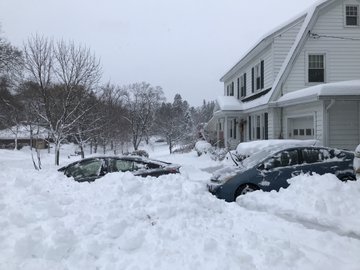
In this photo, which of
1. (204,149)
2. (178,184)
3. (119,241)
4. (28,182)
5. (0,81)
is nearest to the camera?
(119,241)

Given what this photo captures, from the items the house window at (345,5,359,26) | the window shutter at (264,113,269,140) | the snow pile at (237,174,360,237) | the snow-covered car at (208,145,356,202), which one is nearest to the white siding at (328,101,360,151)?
the window shutter at (264,113,269,140)

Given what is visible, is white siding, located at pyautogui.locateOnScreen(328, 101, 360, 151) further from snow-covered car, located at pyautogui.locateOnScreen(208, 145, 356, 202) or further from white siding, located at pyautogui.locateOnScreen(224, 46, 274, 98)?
snow-covered car, located at pyautogui.locateOnScreen(208, 145, 356, 202)

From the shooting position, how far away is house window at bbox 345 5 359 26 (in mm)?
20359

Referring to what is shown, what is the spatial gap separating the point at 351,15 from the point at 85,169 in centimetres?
1616

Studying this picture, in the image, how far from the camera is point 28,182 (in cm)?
926

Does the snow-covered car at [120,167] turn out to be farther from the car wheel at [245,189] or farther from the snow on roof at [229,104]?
the snow on roof at [229,104]

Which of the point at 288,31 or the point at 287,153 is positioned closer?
the point at 287,153

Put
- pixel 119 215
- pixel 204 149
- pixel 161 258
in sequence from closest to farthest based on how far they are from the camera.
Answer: pixel 161 258 < pixel 119 215 < pixel 204 149

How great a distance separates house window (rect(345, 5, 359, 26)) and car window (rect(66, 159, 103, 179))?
15.5 m

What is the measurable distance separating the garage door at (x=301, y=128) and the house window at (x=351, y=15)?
547 cm

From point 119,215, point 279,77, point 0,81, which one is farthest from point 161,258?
point 0,81

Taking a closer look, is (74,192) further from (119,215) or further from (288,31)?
(288,31)

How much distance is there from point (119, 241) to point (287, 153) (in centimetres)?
684

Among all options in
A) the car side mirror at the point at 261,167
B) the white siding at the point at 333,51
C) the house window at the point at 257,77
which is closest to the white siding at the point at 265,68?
the house window at the point at 257,77
